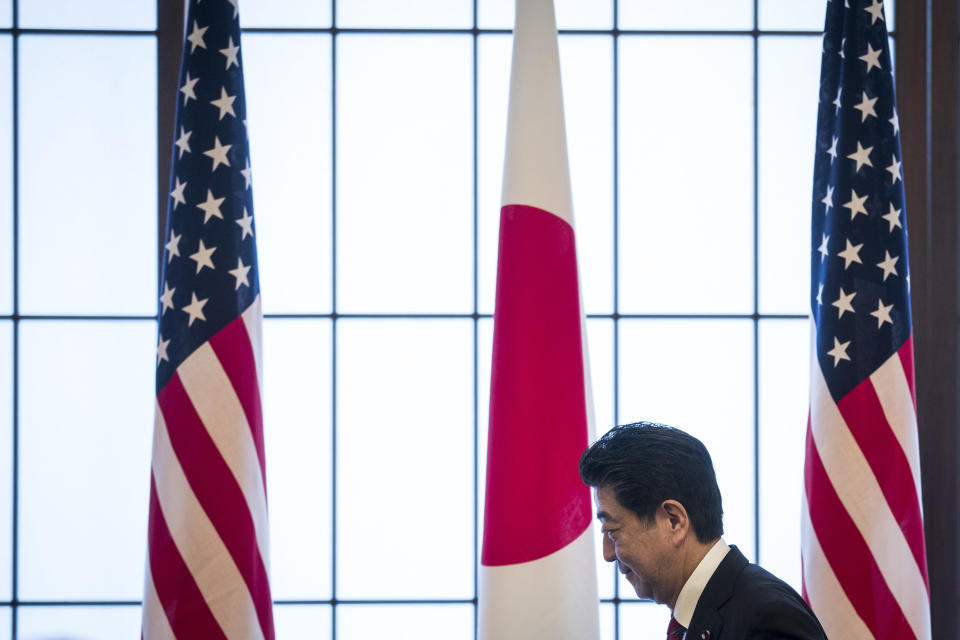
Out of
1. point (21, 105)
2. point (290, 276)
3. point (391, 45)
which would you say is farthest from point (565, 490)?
point (21, 105)

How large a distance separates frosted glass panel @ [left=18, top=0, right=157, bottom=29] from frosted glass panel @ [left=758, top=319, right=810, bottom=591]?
2.11 metres

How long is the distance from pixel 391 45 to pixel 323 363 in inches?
38.9

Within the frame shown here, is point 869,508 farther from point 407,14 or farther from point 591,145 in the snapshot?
point 407,14

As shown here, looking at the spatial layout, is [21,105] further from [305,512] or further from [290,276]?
[305,512]

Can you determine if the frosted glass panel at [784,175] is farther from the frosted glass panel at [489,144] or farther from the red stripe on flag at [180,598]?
the red stripe on flag at [180,598]

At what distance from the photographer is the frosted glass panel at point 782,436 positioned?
2529 mm

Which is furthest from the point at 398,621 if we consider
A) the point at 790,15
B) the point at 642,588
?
the point at 790,15

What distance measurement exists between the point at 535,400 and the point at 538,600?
49 cm

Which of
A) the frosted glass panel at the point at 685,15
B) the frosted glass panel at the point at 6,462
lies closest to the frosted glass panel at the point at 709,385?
the frosted glass panel at the point at 685,15

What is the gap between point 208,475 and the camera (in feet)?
6.67

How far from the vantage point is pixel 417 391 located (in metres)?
2.48

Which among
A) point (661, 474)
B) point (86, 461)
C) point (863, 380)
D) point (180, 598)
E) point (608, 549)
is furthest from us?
point (86, 461)

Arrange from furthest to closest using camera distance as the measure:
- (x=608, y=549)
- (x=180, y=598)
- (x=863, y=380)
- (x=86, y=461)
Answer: (x=86, y=461) → (x=863, y=380) → (x=180, y=598) → (x=608, y=549)

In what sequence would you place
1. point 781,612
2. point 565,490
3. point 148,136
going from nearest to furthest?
point 781,612
point 565,490
point 148,136
